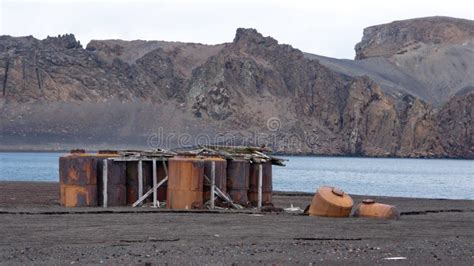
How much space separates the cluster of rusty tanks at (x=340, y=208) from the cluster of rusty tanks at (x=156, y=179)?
4269 millimetres

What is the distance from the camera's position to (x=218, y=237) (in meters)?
24.7

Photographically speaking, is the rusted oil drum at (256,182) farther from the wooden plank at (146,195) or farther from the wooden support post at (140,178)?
the wooden support post at (140,178)

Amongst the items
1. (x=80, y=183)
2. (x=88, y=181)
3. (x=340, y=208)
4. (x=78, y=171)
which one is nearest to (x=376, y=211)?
(x=340, y=208)

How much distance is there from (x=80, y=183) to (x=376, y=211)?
10784 mm

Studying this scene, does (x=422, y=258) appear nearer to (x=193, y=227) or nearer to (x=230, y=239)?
(x=230, y=239)

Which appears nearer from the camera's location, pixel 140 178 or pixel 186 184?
pixel 186 184

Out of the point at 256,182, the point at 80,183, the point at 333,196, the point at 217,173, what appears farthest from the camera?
the point at 256,182

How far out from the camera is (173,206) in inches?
1383

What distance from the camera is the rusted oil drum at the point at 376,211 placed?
3206cm

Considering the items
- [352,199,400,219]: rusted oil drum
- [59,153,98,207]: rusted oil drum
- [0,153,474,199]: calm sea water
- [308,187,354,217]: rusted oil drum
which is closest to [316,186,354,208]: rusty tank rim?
[308,187,354,217]: rusted oil drum

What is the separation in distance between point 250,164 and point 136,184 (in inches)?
178

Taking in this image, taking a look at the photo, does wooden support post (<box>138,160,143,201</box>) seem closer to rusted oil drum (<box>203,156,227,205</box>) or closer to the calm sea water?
rusted oil drum (<box>203,156,227,205</box>)

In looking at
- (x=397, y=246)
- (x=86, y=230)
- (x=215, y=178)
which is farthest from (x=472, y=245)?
(x=215, y=178)

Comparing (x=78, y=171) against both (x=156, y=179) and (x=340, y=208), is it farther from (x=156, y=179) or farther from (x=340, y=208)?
(x=340, y=208)
